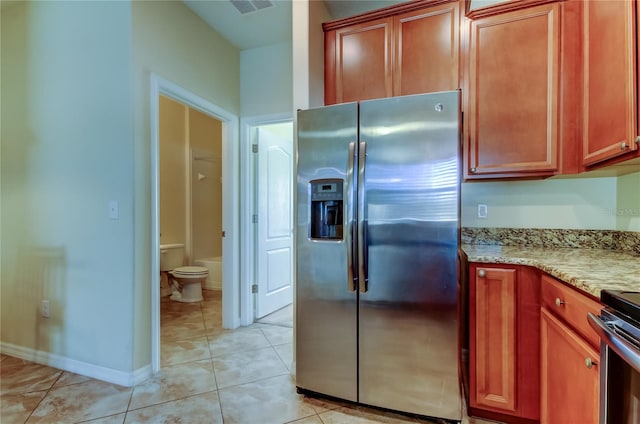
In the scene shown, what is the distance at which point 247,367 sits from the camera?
219 cm

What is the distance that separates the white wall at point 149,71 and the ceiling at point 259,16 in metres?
0.13

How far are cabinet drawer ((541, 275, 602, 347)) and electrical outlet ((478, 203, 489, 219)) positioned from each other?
0.81 meters

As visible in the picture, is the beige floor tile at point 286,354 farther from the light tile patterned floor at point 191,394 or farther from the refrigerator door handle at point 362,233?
the refrigerator door handle at point 362,233

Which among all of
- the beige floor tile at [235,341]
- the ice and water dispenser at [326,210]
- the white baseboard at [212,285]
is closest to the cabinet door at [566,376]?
the ice and water dispenser at [326,210]

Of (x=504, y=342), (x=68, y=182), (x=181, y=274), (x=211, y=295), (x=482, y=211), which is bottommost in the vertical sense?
(x=211, y=295)

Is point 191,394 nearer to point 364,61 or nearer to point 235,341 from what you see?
point 235,341

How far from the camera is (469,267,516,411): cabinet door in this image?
150 cm

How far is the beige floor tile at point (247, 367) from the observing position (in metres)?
2.03

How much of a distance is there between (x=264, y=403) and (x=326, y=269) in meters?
0.87

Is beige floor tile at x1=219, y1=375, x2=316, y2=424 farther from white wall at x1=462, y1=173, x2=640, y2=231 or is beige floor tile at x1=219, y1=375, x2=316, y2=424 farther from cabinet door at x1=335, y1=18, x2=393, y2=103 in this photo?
cabinet door at x1=335, y1=18, x2=393, y2=103

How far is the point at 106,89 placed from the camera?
2020 mm

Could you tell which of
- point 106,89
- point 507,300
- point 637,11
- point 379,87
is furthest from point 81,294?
point 637,11

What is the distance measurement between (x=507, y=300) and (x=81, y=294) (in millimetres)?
2663

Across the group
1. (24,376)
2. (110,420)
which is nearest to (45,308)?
(24,376)
